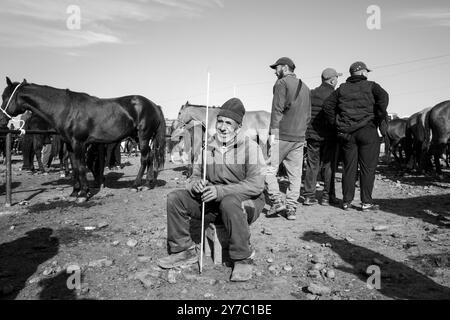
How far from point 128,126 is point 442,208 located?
7122 millimetres

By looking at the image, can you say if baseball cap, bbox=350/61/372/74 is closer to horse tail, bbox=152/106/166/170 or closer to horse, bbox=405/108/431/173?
horse tail, bbox=152/106/166/170

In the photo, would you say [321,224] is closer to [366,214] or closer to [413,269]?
[366,214]

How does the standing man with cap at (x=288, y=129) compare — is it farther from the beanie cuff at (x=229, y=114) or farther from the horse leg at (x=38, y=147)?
the horse leg at (x=38, y=147)

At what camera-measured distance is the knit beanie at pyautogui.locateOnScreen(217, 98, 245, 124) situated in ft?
11.5

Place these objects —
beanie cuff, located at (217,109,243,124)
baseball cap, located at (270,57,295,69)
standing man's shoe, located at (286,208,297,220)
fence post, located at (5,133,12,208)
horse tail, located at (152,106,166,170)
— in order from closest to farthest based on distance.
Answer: beanie cuff, located at (217,109,243,124) < standing man's shoe, located at (286,208,297,220) < baseball cap, located at (270,57,295,69) < fence post, located at (5,133,12,208) < horse tail, located at (152,106,166,170)

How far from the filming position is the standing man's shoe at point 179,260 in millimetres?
3426

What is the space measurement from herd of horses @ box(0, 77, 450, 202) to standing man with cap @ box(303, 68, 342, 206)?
83.2 inches

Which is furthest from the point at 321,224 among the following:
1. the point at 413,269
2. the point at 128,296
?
the point at 128,296

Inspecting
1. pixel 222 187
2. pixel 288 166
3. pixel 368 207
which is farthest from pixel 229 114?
pixel 368 207

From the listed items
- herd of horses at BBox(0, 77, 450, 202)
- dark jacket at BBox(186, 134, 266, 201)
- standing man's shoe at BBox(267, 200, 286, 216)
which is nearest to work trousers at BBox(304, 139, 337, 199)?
standing man's shoe at BBox(267, 200, 286, 216)

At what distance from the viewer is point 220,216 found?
3512 mm

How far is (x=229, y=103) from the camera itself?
3.58 m

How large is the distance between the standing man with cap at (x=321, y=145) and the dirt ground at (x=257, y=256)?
1.63 ft

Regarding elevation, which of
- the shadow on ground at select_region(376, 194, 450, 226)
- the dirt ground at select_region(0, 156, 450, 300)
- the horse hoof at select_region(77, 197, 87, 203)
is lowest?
the horse hoof at select_region(77, 197, 87, 203)
